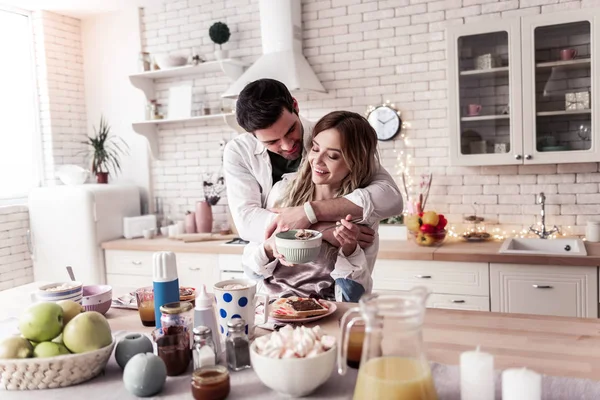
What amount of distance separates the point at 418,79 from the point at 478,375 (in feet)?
9.99

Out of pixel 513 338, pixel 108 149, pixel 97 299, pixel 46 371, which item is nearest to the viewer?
pixel 46 371

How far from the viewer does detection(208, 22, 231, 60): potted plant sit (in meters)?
4.18

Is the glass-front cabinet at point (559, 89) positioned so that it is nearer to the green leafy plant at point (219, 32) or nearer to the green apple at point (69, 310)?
the green leafy plant at point (219, 32)

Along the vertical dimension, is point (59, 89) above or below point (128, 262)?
above

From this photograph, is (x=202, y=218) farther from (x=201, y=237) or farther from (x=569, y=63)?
(x=569, y=63)

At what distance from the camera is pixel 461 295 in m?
3.23

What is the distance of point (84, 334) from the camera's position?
1319 mm

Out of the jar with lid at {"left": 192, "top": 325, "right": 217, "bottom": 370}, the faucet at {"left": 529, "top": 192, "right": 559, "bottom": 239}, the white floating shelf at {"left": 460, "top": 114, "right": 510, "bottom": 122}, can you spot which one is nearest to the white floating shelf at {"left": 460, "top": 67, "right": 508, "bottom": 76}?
the white floating shelf at {"left": 460, "top": 114, "right": 510, "bottom": 122}

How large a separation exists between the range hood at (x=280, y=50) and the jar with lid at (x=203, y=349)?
2.70 metres

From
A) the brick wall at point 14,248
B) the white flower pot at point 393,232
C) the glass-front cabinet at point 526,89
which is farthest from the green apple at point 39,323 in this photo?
the brick wall at point 14,248

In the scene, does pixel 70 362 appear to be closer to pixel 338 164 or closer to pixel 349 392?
pixel 349 392

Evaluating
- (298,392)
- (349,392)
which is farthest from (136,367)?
(349,392)

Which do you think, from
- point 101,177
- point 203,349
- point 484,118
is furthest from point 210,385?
point 101,177

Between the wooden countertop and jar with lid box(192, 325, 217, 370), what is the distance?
2.14 metres
